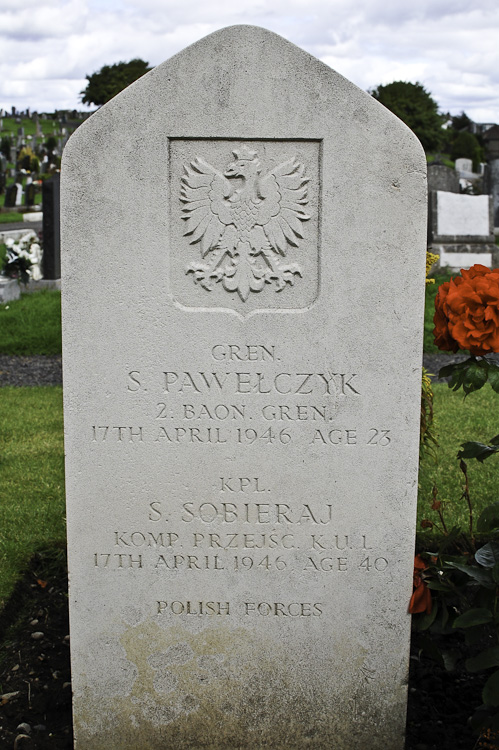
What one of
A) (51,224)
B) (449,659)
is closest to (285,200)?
(449,659)

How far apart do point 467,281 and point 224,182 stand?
90 centimetres

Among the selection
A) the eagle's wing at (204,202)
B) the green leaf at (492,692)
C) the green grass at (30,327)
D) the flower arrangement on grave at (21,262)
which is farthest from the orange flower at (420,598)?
the flower arrangement on grave at (21,262)

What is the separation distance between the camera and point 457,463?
5.45 meters

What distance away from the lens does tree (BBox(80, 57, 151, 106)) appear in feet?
131

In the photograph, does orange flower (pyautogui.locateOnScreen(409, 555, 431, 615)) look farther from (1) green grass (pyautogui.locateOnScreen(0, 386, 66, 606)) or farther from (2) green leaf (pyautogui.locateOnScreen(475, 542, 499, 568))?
(1) green grass (pyautogui.locateOnScreen(0, 386, 66, 606))

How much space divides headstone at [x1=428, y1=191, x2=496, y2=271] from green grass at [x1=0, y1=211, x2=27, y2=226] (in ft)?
52.6

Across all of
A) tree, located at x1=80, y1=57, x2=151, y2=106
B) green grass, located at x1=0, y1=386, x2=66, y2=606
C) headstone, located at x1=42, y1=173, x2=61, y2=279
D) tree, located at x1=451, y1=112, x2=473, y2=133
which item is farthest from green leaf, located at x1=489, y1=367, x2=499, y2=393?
tree, located at x1=451, y1=112, x2=473, y2=133

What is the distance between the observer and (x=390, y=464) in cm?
273

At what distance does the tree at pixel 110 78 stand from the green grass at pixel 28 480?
35867 mm

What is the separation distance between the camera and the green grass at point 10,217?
2553cm

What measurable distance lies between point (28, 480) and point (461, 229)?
35.4 ft

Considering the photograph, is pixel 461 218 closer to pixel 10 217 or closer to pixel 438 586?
pixel 438 586

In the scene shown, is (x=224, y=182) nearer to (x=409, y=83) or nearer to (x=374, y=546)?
(x=374, y=546)

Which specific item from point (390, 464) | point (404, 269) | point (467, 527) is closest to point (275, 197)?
point (404, 269)
